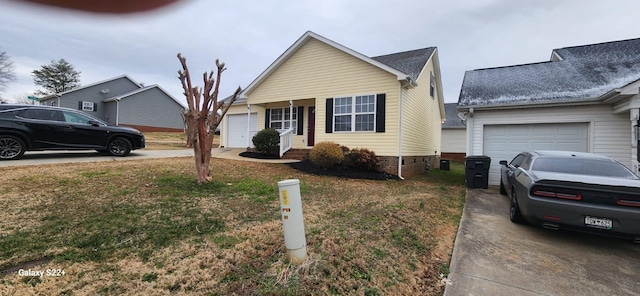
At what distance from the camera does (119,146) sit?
10.4 metres

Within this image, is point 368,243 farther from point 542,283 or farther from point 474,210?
point 474,210

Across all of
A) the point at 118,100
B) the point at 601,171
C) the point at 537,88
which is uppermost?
the point at 118,100

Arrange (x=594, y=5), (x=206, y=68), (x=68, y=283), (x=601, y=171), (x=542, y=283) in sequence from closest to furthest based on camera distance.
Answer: (x=68, y=283) < (x=542, y=283) < (x=601, y=171) < (x=206, y=68) < (x=594, y=5)

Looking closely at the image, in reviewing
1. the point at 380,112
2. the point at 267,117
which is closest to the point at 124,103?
the point at 267,117

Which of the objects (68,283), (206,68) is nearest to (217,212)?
(68,283)

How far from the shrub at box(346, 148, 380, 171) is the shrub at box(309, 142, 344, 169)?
37 cm

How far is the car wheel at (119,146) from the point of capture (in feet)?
33.6

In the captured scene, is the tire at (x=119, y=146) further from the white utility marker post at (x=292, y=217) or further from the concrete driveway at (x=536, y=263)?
the concrete driveway at (x=536, y=263)

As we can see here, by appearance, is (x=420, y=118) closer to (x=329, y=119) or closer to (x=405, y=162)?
(x=405, y=162)

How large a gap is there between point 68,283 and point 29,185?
14.4 feet

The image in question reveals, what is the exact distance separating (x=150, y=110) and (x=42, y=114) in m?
22.2

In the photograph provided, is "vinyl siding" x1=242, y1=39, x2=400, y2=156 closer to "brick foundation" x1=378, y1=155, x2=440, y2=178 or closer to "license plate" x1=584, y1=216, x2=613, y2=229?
"brick foundation" x1=378, y1=155, x2=440, y2=178

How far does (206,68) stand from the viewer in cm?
614

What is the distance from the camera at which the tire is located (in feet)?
33.6
